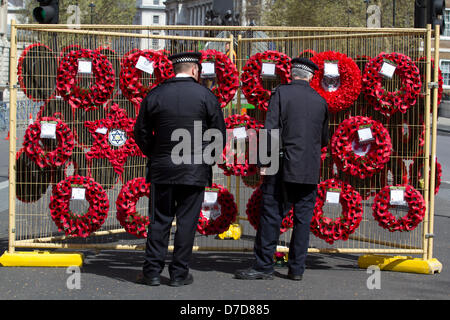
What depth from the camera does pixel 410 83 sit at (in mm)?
8203

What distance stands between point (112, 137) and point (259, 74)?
1.67 meters

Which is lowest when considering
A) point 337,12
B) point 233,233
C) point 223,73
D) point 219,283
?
point 219,283

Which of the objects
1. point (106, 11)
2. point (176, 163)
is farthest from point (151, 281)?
point (106, 11)

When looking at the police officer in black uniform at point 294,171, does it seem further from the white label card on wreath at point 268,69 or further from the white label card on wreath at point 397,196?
the white label card on wreath at point 397,196

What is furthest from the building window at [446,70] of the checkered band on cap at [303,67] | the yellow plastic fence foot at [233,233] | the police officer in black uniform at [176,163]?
the police officer in black uniform at [176,163]

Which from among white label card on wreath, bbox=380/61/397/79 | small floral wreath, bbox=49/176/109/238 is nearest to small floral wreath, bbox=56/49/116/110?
small floral wreath, bbox=49/176/109/238

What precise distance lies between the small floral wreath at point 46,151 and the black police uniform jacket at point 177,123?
1.30m

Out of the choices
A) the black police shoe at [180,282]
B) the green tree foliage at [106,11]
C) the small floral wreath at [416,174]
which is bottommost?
the black police shoe at [180,282]

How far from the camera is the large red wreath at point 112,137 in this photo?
8.59m

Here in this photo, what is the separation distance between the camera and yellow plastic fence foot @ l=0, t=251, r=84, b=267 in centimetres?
818

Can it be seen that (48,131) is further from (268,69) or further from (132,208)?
(268,69)

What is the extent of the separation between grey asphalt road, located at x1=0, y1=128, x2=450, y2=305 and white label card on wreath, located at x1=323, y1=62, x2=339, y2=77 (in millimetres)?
1939

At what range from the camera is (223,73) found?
27.6 ft

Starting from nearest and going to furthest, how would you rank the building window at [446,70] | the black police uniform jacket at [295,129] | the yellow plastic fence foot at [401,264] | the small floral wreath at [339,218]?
1. the black police uniform jacket at [295,129]
2. the yellow plastic fence foot at [401,264]
3. the small floral wreath at [339,218]
4. the building window at [446,70]
